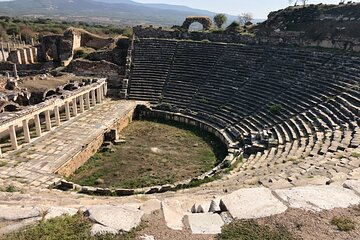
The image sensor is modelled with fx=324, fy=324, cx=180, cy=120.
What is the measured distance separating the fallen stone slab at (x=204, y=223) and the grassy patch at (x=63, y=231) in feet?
2.84

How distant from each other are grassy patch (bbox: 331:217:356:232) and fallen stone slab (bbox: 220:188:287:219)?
0.83 metres

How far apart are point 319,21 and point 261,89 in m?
11.7

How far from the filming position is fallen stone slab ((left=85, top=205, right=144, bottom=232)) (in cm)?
550

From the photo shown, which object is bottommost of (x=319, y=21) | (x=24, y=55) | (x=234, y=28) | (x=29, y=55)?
(x=29, y=55)

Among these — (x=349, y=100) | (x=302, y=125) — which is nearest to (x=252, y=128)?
(x=302, y=125)

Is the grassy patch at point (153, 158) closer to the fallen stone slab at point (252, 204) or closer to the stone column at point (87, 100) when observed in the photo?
the stone column at point (87, 100)

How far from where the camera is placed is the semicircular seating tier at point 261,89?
15654 millimetres

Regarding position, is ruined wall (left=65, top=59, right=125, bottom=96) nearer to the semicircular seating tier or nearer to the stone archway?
the semicircular seating tier

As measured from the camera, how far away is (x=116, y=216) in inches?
227

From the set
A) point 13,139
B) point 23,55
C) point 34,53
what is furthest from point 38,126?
point 34,53

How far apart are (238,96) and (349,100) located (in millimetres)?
7376

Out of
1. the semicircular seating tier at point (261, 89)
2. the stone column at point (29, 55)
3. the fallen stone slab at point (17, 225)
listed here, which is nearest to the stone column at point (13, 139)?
the semicircular seating tier at point (261, 89)

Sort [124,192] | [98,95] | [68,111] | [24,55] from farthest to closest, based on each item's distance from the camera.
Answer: [24,55] → [98,95] → [68,111] → [124,192]

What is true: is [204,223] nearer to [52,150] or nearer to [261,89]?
[52,150]
